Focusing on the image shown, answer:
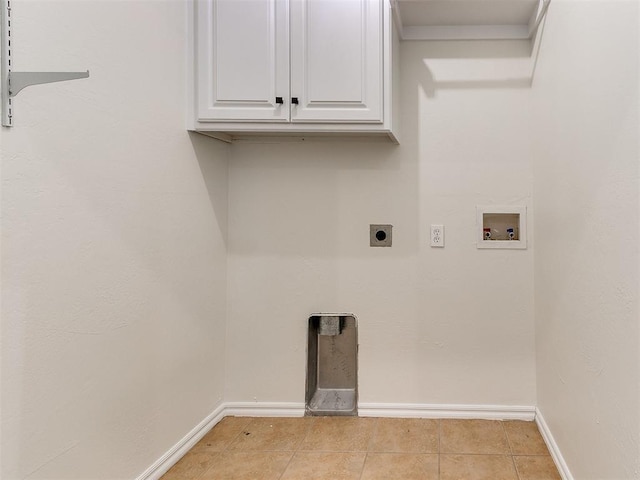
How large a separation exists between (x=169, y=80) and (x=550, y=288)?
1758 millimetres

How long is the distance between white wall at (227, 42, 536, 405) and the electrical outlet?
0.03 m

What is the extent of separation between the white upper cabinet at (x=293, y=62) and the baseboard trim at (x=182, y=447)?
131cm

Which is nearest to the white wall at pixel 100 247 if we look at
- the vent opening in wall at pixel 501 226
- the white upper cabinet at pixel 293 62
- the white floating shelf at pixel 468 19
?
the white upper cabinet at pixel 293 62

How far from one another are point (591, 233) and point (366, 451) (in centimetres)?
122

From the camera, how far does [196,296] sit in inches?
A: 80.4

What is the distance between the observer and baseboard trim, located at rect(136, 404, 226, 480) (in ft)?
5.55

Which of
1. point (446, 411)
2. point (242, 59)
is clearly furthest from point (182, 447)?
point (242, 59)

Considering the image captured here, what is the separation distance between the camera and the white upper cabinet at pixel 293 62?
6.36 ft

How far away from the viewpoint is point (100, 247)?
1.40 metres

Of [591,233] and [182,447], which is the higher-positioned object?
[591,233]

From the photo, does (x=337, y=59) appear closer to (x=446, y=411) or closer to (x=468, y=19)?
(x=468, y=19)

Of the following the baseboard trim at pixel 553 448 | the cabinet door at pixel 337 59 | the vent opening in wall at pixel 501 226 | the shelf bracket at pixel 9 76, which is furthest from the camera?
the vent opening in wall at pixel 501 226

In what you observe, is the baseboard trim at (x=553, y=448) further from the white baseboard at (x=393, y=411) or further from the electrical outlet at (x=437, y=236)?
the electrical outlet at (x=437, y=236)

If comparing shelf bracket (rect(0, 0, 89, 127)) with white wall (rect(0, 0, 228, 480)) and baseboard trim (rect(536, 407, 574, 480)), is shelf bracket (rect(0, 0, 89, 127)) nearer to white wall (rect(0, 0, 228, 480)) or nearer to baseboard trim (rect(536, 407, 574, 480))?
white wall (rect(0, 0, 228, 480))
